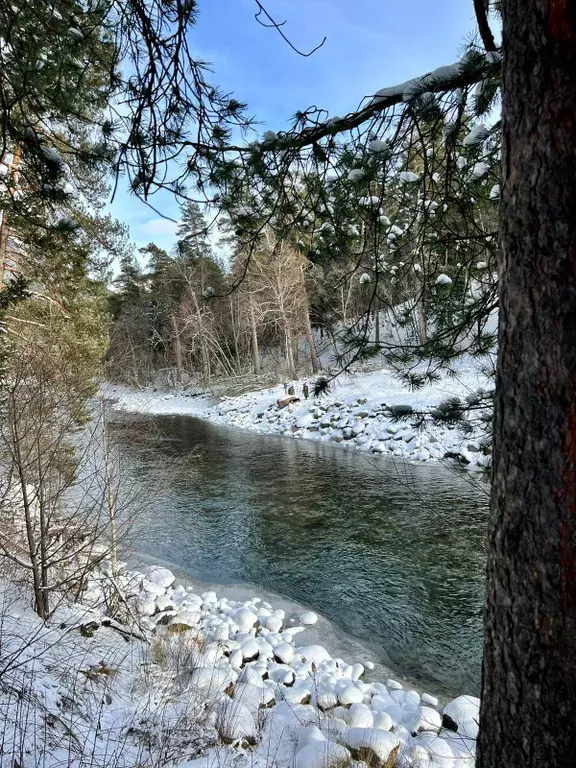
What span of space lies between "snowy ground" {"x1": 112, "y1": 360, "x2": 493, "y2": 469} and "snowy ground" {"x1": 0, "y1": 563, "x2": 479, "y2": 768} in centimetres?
413

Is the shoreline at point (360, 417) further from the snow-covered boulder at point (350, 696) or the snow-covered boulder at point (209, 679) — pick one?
the snow-covered boulder at point (350, 696)

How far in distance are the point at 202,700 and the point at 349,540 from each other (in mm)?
3945

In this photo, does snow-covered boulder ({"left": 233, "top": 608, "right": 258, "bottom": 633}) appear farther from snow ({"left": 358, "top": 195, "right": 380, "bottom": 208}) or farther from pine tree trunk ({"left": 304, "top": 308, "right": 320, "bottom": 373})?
pine tree trunk ({"left": 304, "top": 308, "right": 320, "bottom": 373})

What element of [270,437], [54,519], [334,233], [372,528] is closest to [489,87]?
[334,233]

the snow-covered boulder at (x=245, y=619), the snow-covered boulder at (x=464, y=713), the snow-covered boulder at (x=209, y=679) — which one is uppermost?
the snow-covered boulder at (x=209, y=679)

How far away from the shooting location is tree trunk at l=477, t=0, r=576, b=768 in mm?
926

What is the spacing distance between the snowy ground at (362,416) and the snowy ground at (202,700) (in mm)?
4131

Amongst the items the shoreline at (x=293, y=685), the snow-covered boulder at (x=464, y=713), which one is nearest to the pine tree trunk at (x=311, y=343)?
the shoreline at (x=293, y=685)

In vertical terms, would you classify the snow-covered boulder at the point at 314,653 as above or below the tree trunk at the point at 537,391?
below

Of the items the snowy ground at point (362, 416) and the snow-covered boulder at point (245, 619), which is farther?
the snowy ground at point (362, 416)

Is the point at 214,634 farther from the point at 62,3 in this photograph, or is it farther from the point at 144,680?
the point at 62,3

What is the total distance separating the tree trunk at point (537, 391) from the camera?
0.93m

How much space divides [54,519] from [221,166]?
400 centimetres

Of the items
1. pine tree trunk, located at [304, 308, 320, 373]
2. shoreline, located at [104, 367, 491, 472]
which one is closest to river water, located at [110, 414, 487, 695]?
shoreline, located at [104, 367, 491, 472]
